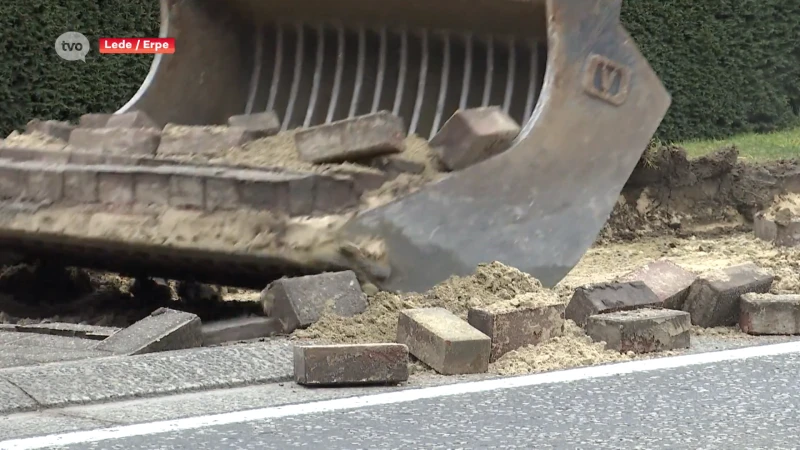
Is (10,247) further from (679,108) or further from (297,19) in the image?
(679,108)

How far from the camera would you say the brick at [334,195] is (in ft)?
15.0

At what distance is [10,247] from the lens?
5.38 meters

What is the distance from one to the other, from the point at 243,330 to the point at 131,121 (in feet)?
4.81

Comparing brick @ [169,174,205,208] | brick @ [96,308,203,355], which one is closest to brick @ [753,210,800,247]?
brick @ [169,174,205,208]

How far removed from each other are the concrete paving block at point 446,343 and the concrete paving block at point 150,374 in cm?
38

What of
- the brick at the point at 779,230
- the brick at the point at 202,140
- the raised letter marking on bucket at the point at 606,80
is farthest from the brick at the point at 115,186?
the brick at the point at 779,230

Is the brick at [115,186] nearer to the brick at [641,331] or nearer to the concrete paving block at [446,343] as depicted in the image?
the concrete paving block at [446,343]

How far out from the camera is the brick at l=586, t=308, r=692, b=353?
13.6ft

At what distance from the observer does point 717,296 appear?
4586 mm

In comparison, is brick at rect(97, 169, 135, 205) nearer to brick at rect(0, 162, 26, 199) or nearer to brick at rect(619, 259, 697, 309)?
brick at rect(0, 162, 26, 199)

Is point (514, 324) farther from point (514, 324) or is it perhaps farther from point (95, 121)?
point (95, 121)

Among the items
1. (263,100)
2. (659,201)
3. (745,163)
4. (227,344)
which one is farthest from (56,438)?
(745,163)

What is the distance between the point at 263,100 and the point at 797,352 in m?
3.17

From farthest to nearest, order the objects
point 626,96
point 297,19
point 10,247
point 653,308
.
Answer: point 297,19, point 10,247, point 626,96, point 653,308
